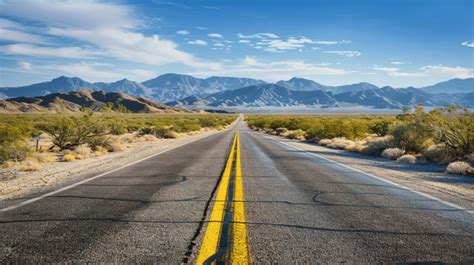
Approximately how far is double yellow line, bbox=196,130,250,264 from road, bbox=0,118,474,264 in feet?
0.04

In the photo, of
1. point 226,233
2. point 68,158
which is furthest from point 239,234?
point 68,158

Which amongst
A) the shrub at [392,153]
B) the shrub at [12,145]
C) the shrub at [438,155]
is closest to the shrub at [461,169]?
the shrub at [438,155]

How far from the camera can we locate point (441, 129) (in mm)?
14008

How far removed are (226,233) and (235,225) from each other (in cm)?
36

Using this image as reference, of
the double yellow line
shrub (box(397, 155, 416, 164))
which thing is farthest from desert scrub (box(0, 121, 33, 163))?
shrub (box(397, 155, 416, 164))

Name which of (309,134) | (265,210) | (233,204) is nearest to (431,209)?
(265,210)

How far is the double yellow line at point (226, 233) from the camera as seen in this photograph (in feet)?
11.2

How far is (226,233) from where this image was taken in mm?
4180

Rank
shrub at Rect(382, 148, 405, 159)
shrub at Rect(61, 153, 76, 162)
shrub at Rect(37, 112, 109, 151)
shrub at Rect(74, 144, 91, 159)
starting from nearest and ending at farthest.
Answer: shrub at Rect(61, 153, 76, 162), shrub at Rect(74, 144, 91, 159), shrub at Rect(382, 148, 405, 159), shrub at Rect(37, 112, 109, 151)

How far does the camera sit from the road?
3.54 meters

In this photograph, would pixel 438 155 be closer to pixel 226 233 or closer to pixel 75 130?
pixel 226 233

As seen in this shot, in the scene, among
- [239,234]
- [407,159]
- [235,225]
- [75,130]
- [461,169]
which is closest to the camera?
[239,234]

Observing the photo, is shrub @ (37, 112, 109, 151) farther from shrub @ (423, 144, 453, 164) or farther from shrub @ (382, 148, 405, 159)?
shrub @ (423, 144, 453, 164)

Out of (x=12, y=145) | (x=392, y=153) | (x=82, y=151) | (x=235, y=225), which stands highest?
(x=12, y=145)
